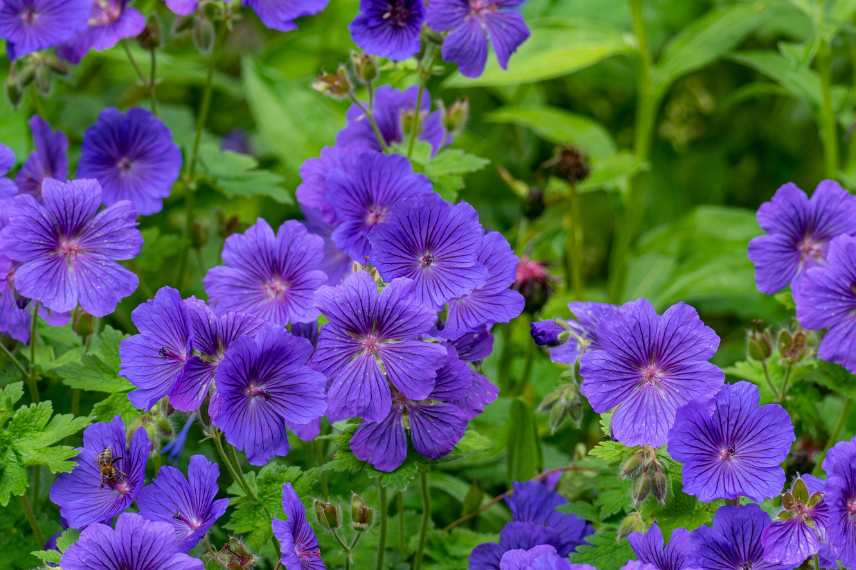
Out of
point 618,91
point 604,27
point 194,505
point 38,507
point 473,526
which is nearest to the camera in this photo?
point 194,505

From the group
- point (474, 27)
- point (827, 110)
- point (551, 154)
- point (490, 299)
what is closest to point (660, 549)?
point (490, 299)

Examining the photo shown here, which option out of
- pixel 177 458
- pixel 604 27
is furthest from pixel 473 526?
pixel 604 27

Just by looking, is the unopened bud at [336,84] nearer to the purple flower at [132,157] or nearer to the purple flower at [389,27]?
the purple flower at [389,27]

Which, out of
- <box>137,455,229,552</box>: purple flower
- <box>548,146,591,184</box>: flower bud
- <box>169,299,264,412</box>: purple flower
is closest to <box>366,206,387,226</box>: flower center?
A: <box>169,299,264,412</box>: purple flower

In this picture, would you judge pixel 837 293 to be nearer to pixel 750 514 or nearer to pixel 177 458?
pixel 750 514

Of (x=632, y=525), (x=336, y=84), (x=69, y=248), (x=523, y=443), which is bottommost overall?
(x=523, y=443)

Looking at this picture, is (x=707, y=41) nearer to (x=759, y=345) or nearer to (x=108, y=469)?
(x=759, y=345)
